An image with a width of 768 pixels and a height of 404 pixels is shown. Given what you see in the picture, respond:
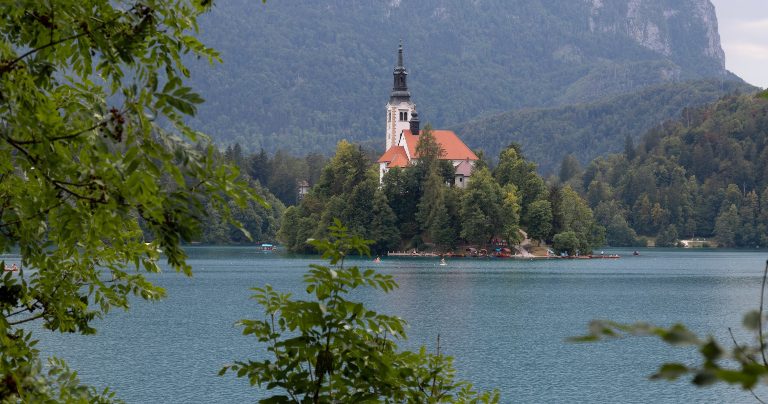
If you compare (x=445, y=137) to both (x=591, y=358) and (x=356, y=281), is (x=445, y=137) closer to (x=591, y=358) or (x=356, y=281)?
(x=591, y=358)

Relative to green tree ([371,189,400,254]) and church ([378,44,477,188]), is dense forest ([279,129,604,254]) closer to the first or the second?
green tree ([371,189,400,254])

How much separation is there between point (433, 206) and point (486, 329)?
6171 cm

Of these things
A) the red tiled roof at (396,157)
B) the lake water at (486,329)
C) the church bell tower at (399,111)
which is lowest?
the lake water at (486,329)

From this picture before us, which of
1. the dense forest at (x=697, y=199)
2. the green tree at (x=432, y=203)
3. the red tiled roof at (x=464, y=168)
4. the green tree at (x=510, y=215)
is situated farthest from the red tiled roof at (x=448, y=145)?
the dense forest at (x=697, y=199)

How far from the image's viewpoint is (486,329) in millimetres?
49469

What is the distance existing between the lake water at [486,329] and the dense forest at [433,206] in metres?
15.5

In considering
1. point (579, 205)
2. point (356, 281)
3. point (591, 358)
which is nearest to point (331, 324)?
point (356, 281)

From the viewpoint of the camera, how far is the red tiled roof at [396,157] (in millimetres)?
122625

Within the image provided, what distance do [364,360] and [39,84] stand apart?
9.24 feet

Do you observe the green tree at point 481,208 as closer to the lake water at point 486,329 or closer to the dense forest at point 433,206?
the dense forest at point 433,206

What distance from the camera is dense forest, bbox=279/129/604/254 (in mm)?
109062

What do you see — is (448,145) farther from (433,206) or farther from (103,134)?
(103,134)

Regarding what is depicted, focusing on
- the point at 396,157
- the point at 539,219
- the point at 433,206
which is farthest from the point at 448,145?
the point at 539,219

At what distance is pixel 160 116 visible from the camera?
545 cm
